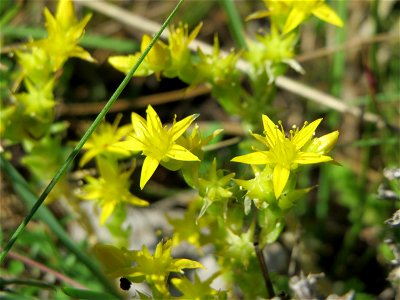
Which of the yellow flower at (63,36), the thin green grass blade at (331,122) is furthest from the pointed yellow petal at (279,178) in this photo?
the thin green grass blade at (331,122)

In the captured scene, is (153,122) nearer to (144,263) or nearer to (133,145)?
(133,145)

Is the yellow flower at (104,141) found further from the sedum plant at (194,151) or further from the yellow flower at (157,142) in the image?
the yellow flower at (157,142)

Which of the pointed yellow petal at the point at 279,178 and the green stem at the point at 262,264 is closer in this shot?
the pointed yellow petal at the point at 279,178

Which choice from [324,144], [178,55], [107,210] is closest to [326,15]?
[178,55]

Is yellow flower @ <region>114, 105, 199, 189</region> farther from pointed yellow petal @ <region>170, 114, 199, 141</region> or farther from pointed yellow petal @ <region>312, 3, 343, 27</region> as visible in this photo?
pointed yellow petal @ <region>312, 3, 343, 27</region>

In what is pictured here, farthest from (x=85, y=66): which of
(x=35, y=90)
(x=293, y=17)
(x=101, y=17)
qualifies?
(x=293, y=17)

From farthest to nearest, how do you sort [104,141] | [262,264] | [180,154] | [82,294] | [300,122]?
[300,122] < [104,141] < [262,264] < [180,154] < [82,294]

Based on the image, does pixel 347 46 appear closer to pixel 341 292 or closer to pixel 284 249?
pixel 284 249
